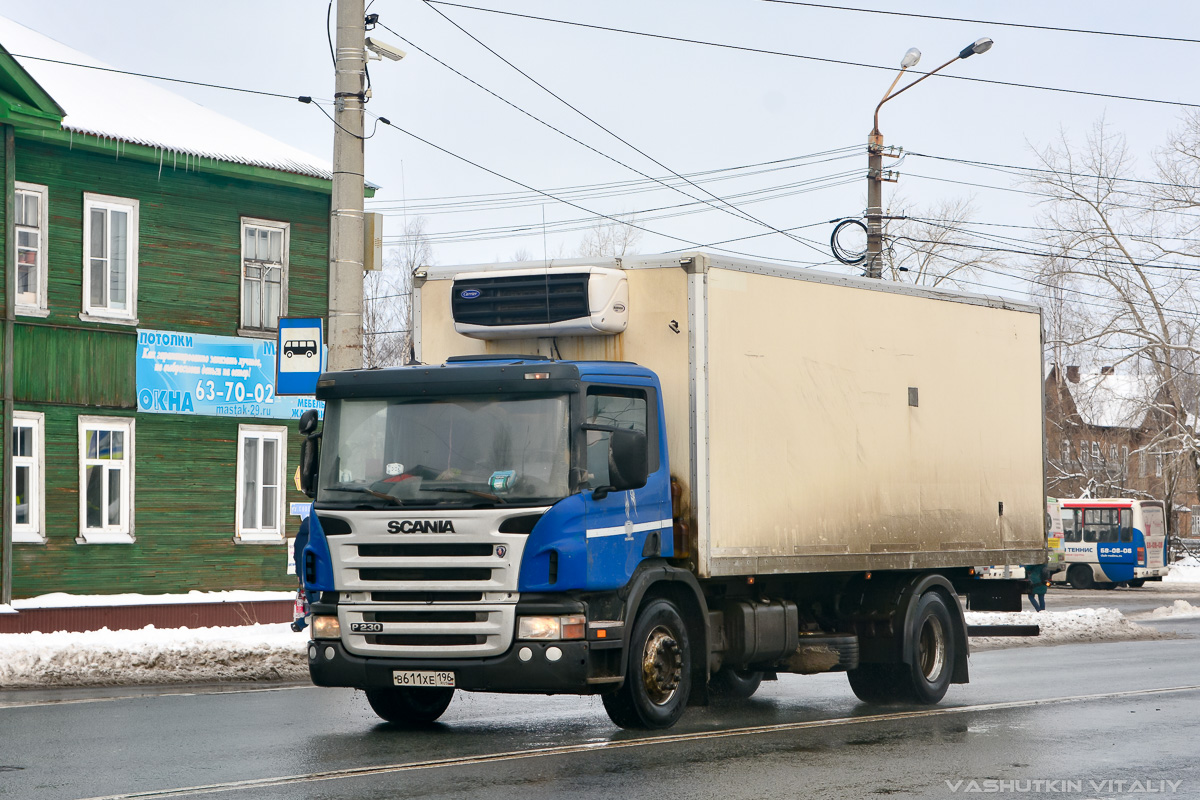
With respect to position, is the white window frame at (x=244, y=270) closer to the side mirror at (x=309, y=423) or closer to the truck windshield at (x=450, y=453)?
the side mirror at (x=309, y=423)

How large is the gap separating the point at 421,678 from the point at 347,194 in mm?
5868

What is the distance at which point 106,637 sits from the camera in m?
16.7

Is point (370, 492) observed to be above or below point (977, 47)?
below

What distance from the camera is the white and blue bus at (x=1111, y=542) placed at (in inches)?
1913

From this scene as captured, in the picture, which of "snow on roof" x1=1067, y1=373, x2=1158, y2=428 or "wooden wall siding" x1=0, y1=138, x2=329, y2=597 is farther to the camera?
"snow on roof" x1=1067, y1=373, x2=1158, y2=428

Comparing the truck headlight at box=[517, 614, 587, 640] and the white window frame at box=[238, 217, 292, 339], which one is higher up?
→ the white window frame at box=[238, 217, 292, 339]

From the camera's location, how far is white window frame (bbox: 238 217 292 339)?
24.0 meters

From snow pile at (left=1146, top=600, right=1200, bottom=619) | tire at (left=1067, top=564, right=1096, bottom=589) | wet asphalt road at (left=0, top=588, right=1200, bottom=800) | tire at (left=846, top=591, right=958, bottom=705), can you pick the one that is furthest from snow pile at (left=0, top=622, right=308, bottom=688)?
tire at (left=1067, top=564, right=1096, bottom=589)

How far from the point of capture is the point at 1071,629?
25.3 meters

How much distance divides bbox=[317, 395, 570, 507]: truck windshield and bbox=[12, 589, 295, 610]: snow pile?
12.6m

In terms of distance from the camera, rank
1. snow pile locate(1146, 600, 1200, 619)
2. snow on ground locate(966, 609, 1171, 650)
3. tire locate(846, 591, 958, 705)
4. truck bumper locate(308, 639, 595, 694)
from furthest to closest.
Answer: snow pile locate(1146, 600, 1200, 619) → snow on ground locate(966, 609, 1171, 650) → tire locate(846, 591, 958, 705) → truck bumper locate(308, 639, 595, 694)

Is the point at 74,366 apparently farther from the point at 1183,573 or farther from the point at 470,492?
the point at 1183,573

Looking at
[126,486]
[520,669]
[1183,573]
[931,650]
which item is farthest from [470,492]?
[1183,573]

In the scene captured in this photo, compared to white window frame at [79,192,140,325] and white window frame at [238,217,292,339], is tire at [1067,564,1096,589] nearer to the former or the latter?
white window frame at [238,217,292,339]
